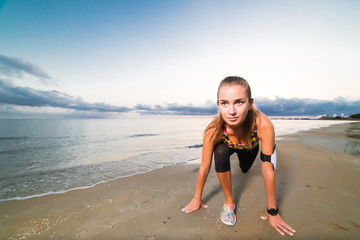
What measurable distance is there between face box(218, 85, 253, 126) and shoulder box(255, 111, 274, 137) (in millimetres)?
351

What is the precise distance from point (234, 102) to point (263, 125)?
58cm

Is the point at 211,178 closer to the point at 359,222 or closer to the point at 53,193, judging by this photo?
the point at 359,222

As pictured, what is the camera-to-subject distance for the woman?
1.97 metres

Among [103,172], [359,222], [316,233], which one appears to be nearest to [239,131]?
[316,233]

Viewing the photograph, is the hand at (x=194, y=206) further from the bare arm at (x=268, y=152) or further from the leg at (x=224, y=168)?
the bare arm at (x=268, y=152)

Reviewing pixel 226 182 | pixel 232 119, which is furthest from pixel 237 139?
pixel 226 182

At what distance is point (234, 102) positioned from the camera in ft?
6.44

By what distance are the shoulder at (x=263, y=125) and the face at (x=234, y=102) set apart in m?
0.35

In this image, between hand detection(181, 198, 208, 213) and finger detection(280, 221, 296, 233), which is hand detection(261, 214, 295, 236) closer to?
finger detection(280, 221, 296, 233)

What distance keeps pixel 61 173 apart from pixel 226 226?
19.0ft

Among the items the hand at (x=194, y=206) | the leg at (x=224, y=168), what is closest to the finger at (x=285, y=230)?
the leg at (x=224, y=168)

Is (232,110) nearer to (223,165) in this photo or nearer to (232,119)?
(232,119)

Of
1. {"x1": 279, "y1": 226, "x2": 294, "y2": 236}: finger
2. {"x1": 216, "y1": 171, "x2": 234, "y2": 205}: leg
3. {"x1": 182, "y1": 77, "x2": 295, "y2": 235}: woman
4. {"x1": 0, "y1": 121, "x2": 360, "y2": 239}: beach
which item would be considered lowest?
{"x1": 0, "y1": 121, "x2": 360, "y2": 239}: beach

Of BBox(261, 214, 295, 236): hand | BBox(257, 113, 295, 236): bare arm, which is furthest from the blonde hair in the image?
BBox(261, 214, 295, 236): hand
